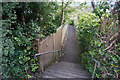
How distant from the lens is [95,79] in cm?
339

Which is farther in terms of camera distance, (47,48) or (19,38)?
(47,48)

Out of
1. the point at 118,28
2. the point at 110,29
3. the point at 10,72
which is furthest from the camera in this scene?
the point at 110,29

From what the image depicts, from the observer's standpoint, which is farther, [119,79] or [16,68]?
[119,79]

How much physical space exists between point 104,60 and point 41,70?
207 cm

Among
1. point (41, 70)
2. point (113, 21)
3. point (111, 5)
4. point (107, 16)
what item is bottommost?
point (41, 70)

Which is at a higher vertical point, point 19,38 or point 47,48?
point 19,38

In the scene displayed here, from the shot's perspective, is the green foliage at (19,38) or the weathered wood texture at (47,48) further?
the weathered wood texture at (47,48)

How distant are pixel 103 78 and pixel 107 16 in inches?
85.2

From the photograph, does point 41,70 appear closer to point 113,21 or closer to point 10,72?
point 10,72

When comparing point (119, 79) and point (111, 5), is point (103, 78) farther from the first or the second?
point (111, 5)

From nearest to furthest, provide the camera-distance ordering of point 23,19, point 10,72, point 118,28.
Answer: point 10,72 → point 23,19 → point 118,28

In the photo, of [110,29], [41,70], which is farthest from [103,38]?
[41,70]

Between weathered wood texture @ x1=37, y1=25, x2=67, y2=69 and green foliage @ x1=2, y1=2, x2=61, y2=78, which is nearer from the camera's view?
green foliage @ x1=2, y1=2, x2=61, y2=78

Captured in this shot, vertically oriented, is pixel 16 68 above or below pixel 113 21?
below
